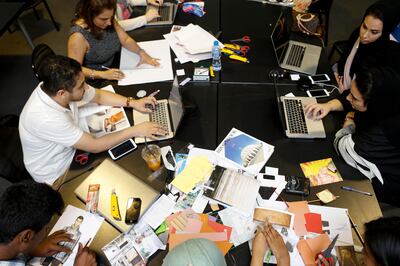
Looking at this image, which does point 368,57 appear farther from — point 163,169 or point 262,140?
point 163,169

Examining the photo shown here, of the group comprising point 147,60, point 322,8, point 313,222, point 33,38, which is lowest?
point 33,38

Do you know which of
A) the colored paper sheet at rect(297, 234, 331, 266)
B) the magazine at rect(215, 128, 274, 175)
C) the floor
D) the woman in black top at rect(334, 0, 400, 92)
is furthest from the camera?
the floor

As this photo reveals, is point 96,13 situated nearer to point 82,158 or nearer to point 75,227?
point 82,158

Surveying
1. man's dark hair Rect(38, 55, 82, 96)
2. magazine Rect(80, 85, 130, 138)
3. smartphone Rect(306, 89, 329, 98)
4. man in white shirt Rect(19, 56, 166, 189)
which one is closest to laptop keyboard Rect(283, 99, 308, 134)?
smartphone Rect(306, 89, 329, 98)

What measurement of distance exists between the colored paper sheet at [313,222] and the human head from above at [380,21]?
1562 mm

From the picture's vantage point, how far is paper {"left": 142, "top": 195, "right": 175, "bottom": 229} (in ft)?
5.06

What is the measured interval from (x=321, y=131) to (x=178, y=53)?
1.26 metres

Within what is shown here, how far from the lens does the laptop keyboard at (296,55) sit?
230cm

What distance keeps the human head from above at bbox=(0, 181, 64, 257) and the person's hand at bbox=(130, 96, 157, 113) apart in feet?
2.69

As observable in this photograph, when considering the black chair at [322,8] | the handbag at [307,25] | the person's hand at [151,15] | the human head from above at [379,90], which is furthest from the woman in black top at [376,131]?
the person's hand at [151,15]

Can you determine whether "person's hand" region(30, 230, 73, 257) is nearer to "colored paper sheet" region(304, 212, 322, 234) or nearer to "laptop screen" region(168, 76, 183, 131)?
"laptop screen" region(168, 76, 183, 131)

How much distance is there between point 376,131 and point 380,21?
1064 millimetres

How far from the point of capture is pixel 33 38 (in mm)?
3777

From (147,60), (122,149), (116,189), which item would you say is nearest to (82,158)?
(122,149)
